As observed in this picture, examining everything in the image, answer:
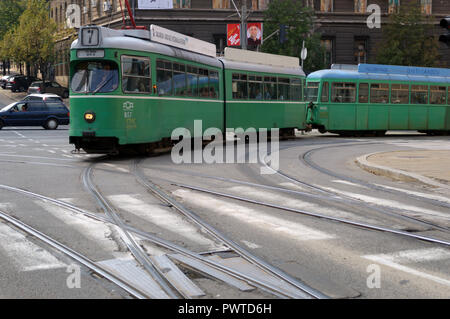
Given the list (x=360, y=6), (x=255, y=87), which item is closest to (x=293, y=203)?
(x=255, y=87)

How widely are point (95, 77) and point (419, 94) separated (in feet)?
67.5

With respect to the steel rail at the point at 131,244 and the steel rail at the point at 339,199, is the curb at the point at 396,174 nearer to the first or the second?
the steel rail at the point at 339,199

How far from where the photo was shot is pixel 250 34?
43938 millimetres

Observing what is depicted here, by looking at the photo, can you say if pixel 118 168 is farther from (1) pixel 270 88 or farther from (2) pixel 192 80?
(1) pixel 270 88

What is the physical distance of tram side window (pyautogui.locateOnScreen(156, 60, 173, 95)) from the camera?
17.3 metres

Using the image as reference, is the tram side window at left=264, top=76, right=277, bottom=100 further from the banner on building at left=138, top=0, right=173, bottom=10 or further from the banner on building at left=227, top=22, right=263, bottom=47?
the banner on building at left=138, top=0, right=173, bottom=10

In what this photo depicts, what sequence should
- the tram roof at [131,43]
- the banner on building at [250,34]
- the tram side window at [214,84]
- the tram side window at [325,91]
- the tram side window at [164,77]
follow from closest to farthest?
the tram roof at [131,43]
the tram side window at [164,77]
the tram side window at [214,84]
the tram side window at [325,91]
the banner on building at [250,34]

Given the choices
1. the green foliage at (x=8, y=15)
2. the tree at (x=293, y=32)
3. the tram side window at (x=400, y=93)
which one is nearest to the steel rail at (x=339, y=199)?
the tram side window at (x=400, y=93)

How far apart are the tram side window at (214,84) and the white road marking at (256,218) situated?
35.6ft

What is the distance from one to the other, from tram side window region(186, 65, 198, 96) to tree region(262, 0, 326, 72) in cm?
2779

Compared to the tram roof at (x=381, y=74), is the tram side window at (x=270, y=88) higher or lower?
lower

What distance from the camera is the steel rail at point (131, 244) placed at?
5344mm

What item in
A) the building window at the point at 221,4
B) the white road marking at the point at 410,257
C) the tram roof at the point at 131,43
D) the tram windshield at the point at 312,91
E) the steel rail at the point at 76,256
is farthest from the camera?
the building window at the point at 221,4
